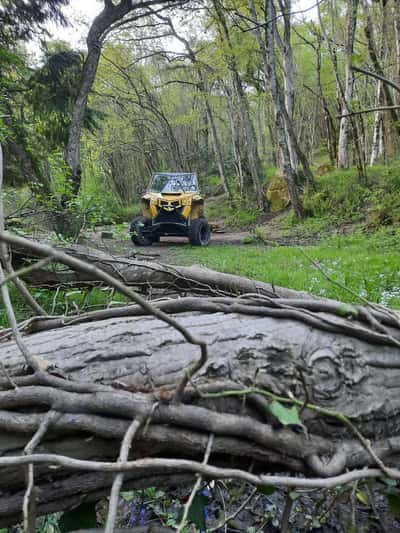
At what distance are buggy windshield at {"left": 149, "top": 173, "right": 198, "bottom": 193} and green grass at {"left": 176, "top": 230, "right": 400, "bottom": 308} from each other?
8.77ft

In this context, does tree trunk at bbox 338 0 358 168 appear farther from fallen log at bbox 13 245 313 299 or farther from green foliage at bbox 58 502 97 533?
green foliage at bbox 58 502 97 533

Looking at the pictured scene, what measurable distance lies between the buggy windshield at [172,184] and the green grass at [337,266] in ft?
8.77

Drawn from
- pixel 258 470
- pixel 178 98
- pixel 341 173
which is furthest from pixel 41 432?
pixel 178 98

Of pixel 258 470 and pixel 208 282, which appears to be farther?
pixel 208 282

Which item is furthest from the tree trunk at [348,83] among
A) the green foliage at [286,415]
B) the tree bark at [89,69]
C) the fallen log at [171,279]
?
the green foliage at [286,415]

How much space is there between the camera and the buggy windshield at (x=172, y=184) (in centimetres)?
1048

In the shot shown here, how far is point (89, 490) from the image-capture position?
0.90m

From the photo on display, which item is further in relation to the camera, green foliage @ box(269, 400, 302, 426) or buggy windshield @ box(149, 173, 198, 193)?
buggy windshield @ box(149, 173, 198, 193)

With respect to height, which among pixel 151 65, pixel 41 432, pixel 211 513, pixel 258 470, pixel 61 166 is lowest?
pixel 211 513

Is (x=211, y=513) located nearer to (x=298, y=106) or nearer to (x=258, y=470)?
(x=258, y=470)

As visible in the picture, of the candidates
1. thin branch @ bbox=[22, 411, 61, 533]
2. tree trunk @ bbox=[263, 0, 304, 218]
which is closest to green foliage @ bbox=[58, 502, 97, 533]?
thin branch @ bbox=[22, 411, 61, 533]

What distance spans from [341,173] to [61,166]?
1104 centimetres

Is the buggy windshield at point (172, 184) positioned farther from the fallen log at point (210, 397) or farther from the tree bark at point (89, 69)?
the fallen log at point (210, 397)

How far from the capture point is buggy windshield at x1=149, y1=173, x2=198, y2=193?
10.5 meters
